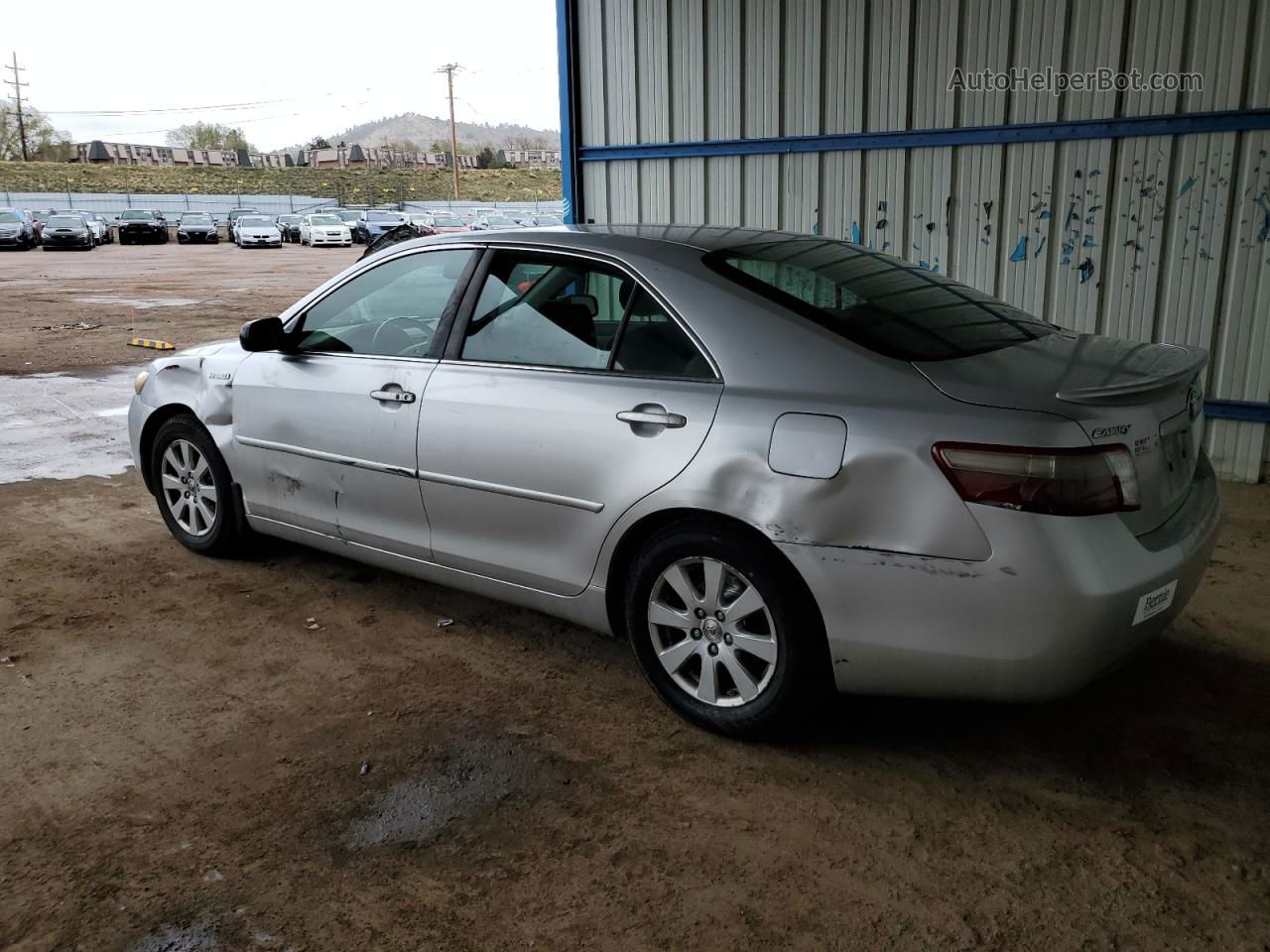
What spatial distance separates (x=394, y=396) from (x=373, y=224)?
1784 inches

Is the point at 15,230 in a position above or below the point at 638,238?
above

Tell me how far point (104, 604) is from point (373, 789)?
2.22 m

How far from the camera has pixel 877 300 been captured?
346cm

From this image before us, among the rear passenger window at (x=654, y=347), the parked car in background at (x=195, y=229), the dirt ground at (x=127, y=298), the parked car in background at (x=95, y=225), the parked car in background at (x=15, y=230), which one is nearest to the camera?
the rear passenger window at (x=654, y=347)

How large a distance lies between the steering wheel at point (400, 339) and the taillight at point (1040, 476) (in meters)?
2.15

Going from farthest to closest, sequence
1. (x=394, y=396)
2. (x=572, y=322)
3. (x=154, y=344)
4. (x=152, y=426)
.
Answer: (x=154, y=344), (x=152, y=426), (x=394, y=396), (x=572, y=322)

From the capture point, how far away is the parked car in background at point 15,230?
37.8 meters

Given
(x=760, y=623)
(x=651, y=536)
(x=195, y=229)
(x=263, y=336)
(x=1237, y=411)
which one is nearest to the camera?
(x=760, y=623)

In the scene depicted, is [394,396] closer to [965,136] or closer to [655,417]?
[655,417]

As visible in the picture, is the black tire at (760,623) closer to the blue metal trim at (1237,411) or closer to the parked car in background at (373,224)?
the blue metal trim at (1237,411)

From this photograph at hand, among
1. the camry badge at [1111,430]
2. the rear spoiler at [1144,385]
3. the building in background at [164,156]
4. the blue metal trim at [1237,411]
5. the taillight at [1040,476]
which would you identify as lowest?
the blue metal trim at [1237,411]

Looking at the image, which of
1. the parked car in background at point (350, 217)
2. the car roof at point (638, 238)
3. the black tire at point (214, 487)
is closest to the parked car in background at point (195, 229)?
the parked car in background at point (350, 217)

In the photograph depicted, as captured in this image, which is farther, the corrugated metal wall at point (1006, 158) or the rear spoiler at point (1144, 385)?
the corrugated metal wall at point (1006, 158)

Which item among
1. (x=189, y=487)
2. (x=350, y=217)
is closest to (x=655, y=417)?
(x=189, y=487)
